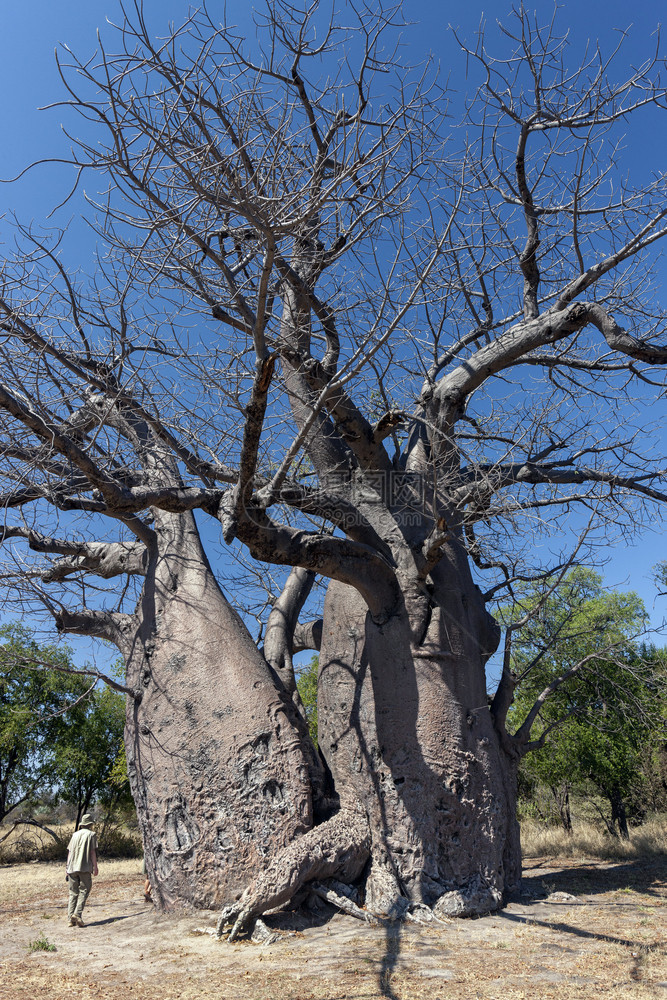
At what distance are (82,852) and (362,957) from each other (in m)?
2.39

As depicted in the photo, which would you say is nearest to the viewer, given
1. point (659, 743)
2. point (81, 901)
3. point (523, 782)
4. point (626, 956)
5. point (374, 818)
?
point (626, 956)

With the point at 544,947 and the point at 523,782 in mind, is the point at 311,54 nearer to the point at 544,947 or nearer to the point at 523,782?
the point at 544,947

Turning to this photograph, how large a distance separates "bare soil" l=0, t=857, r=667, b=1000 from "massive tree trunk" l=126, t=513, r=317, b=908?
335mm

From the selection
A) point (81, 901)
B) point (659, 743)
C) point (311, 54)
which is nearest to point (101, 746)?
point (81, 901)

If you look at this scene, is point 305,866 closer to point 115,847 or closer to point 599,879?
point 599,879

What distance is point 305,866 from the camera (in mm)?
3768

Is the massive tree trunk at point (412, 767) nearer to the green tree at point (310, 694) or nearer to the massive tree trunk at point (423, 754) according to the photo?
the massive tree trunk at point (423, 754)

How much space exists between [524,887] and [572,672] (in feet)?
4.96

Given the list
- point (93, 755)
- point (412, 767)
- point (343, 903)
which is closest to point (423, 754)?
point (412, 767)

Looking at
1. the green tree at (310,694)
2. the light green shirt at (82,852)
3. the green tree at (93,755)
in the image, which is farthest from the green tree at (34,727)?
the light green shirt at (82,852)

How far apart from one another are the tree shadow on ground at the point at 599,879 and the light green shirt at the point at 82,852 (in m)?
2.81

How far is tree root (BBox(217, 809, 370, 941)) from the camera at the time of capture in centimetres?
359

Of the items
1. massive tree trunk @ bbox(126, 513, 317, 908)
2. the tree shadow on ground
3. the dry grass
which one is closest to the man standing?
massive tree trunk @ bbox(126, 513, 317, 908)

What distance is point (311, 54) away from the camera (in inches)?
132
